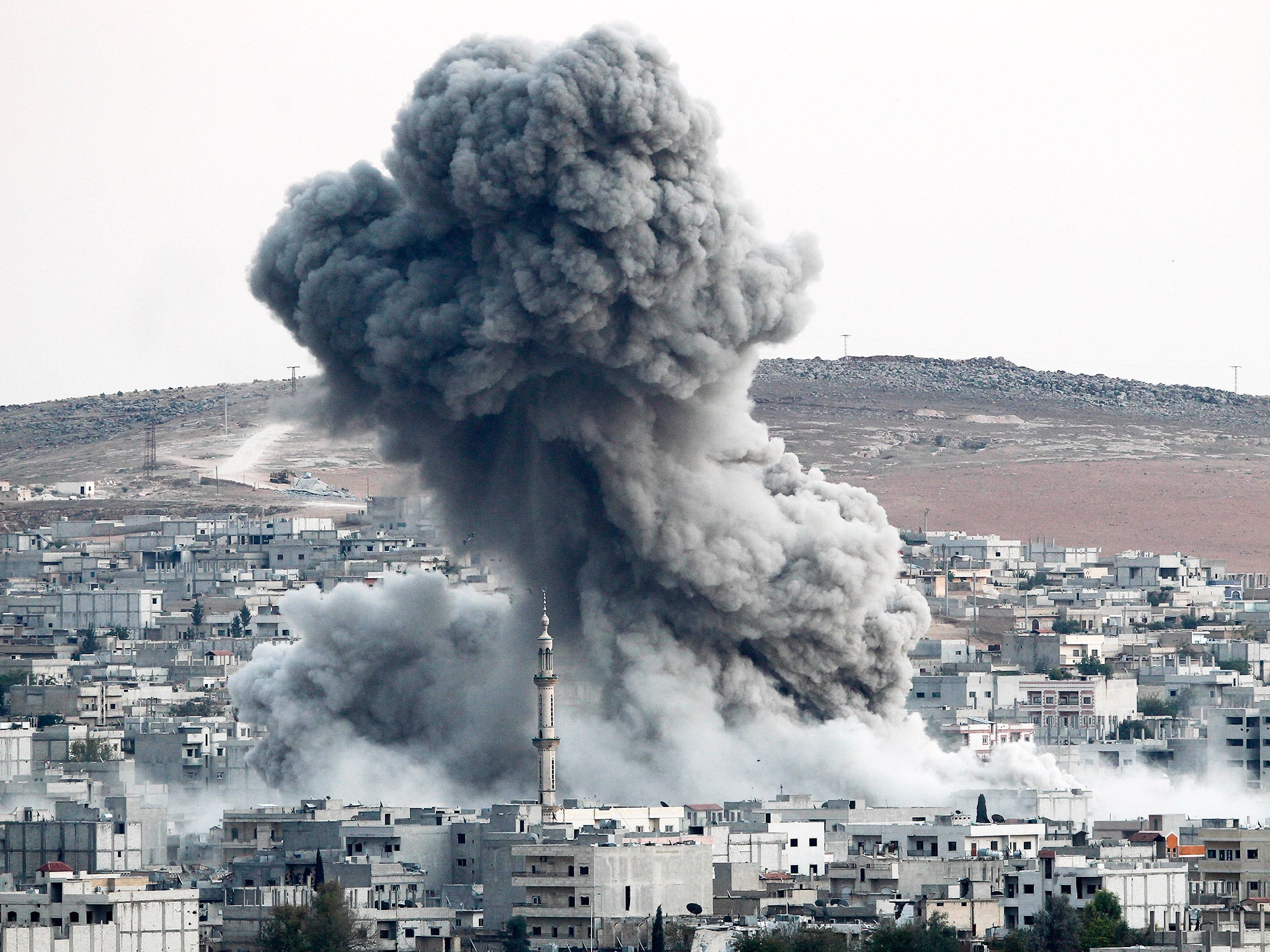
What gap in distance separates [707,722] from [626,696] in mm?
1851

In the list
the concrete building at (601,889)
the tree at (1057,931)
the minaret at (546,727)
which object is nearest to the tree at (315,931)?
the concrete building at (601,889)

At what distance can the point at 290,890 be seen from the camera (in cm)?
7006

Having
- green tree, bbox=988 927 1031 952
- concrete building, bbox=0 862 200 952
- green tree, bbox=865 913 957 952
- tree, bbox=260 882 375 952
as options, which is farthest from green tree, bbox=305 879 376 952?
green tree, bbox=988 927 1031 952

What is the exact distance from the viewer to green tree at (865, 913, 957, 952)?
63188mm

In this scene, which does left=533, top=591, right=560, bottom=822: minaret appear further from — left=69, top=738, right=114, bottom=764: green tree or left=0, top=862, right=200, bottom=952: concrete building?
left=69, top=738, right=114, bottom=764: green tree

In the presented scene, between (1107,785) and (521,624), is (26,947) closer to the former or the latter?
(521,624)

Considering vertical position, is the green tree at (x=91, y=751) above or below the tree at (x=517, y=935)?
above

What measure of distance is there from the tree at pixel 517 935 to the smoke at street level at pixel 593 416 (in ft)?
56.8

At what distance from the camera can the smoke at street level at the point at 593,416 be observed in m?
86.2

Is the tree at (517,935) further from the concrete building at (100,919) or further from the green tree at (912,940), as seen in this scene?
the green tree at (912,940)

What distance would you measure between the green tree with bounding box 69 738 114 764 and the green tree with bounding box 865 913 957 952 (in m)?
41.9

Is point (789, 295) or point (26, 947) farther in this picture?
point (789, 295)

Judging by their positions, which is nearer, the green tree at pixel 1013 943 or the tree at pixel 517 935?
the green tree at pixel 1013 943

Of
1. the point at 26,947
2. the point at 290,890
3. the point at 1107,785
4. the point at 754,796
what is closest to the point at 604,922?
the point at 290,890
